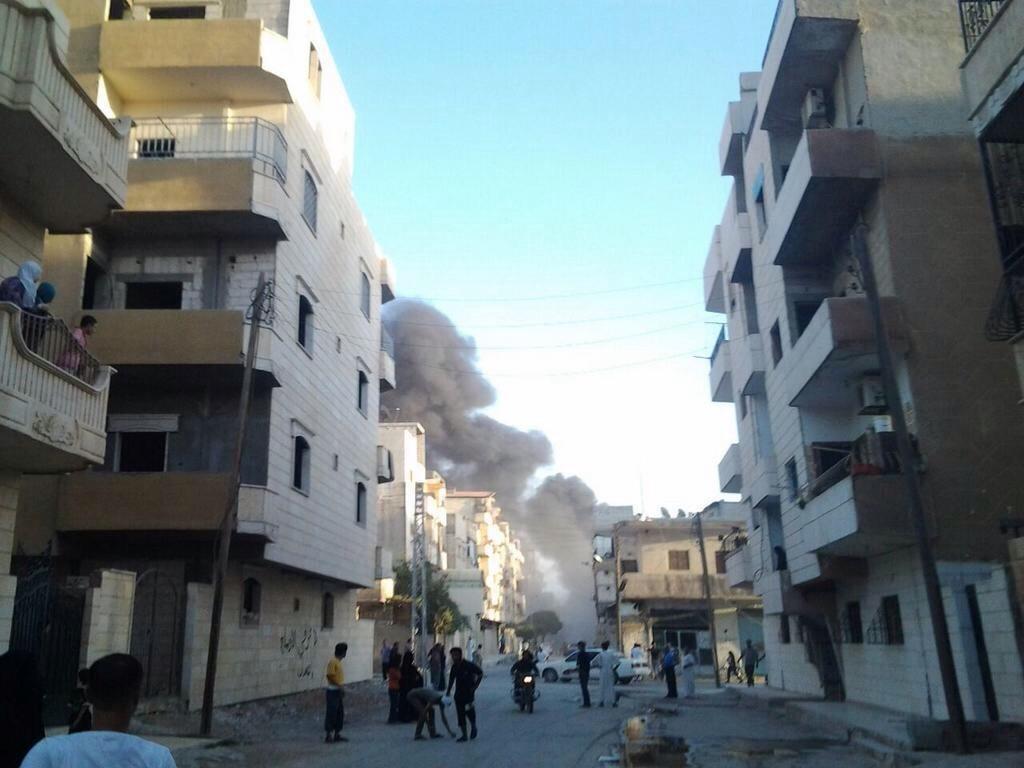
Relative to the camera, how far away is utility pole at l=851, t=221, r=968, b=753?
10.9 metres

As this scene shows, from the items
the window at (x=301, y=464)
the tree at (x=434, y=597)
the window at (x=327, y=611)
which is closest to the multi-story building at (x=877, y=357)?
the window at (x=301, y=464)

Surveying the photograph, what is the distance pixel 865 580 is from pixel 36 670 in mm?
16674

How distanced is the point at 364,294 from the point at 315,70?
661cm

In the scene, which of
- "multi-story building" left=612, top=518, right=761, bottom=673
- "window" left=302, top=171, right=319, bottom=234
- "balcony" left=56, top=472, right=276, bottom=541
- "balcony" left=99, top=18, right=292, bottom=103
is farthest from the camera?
"multi-story building" left=612, top=518, right=761, bottom=673

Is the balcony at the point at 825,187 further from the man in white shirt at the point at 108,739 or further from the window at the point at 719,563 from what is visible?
the window at the point at 719,563

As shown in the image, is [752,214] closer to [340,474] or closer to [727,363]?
[727,363]

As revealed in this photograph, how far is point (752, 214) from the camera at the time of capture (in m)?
23.3

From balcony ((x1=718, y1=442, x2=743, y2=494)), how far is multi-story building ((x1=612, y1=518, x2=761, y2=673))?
40.4 feet

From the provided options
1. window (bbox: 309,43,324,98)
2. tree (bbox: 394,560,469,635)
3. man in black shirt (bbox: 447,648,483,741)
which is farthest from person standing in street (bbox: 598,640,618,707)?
tree (bbox: 394,560,469,635)

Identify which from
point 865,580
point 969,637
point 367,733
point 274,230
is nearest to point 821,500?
point 865,580

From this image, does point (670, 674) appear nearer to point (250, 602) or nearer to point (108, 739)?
point (250, 602)

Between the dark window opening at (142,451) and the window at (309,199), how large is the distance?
6.05 m

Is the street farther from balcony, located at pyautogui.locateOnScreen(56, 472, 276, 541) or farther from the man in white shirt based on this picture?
the man in white shirt

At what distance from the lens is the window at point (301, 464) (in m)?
20.4
